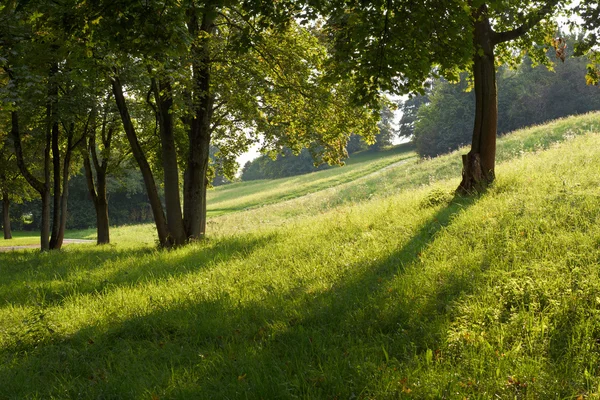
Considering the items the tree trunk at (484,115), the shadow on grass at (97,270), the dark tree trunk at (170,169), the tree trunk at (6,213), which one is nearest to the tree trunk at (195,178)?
the dark tree trunk at (170,169)

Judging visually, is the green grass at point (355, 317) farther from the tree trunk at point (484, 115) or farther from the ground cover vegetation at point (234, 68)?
the ground cover vegetation at point (234, 68)

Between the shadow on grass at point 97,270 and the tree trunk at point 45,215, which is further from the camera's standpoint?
the tree trunk at point 45,215

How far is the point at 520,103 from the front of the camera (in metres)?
54.1

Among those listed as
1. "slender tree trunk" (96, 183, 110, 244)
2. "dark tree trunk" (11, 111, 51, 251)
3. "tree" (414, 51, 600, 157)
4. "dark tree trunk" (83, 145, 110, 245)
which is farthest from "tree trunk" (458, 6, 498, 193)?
"tree" (414, 51, 600, 157)

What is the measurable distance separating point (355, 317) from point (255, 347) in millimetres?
1123

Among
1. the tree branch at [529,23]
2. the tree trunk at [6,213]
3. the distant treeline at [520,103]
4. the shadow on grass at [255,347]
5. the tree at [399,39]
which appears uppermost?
the distant treeline at [520,103]

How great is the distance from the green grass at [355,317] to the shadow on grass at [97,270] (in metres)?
0.08

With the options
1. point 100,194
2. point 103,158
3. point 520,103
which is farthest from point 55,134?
point 520,103

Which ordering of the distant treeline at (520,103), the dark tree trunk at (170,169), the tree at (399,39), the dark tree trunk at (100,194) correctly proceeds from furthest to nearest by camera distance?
the distant treeline at (520,103)
the dark tree trunk at (100,194)
the dark tree trunk at (170,169)
the tree at (399,39)

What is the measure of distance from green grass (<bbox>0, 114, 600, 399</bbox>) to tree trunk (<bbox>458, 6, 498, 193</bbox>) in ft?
4.65

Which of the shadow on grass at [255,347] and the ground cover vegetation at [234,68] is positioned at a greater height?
the ground cover vegetation at [234,68]

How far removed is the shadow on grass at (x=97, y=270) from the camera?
7.70 meters

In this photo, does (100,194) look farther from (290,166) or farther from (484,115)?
(290,166)

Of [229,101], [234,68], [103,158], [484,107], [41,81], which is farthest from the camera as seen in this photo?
[103,158]
